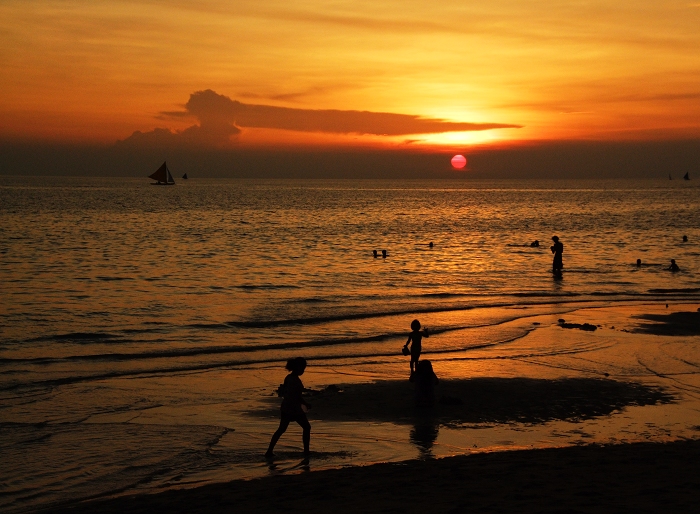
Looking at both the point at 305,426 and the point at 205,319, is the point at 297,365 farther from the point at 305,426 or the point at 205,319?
the point at 205,319

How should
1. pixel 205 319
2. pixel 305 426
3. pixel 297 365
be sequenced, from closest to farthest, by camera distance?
pixel 297 365
pixel 305 426
pixel 205 319

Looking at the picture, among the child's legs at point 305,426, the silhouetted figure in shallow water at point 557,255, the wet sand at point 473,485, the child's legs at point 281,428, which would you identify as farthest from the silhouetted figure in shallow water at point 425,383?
the silhouetted figure in shallow water at point 557,255

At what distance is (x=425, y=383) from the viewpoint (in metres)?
14.1

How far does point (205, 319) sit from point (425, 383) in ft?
47.3

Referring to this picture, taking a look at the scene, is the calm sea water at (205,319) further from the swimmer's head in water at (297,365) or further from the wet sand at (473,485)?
the swimmer's head in water at (297,365)

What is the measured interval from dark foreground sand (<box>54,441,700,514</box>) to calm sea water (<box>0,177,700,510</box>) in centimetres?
111

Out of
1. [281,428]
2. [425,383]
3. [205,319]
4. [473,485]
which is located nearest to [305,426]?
[281,428]

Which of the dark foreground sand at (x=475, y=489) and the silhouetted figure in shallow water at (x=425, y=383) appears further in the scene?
the silhouetted figure in shallow water at (x=425, y=383)

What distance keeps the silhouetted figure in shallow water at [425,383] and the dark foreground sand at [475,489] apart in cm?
325

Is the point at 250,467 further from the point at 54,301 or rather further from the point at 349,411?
the point at 54,301

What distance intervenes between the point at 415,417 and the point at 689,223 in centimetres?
9202

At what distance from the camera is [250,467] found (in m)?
10.9

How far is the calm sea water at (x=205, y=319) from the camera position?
1197 centimetres

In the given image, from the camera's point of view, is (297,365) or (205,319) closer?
(297,365)
